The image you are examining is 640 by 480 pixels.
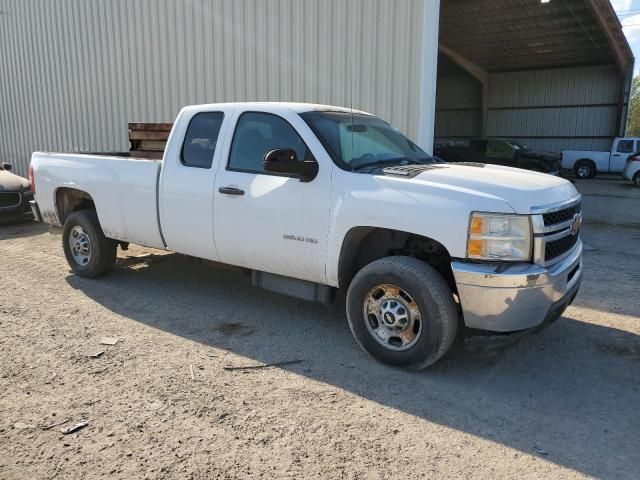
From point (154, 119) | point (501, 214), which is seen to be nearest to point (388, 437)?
point (501, 214)

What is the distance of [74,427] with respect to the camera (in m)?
3.14

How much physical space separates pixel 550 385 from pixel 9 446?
3456 millimetres

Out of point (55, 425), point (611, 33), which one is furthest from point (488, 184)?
point (611, 33)

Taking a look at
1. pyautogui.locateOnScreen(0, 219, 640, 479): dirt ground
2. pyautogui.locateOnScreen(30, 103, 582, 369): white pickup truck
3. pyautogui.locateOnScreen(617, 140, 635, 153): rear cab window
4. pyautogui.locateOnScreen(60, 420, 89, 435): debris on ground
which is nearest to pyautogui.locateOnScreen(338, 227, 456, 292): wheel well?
pyautogui.locateOnScreen(30, 103, 582, 369): white pickup truck

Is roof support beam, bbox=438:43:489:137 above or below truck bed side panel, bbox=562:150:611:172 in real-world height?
above

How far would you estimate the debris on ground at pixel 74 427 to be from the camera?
3.10 m

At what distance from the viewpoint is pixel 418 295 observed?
3.70m

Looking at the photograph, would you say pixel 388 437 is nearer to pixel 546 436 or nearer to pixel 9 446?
pixel 546 436

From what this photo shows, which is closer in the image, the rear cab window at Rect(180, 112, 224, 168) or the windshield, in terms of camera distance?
the windshield

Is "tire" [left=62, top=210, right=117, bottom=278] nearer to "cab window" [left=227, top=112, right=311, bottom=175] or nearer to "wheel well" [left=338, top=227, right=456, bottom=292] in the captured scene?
"cab window" [left=227, top=112, right=311, bottom=175]

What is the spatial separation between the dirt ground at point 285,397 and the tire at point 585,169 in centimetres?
2004

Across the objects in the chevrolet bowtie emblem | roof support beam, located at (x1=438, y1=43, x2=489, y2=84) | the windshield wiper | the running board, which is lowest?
the running board

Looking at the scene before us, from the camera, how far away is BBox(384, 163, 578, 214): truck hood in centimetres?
355

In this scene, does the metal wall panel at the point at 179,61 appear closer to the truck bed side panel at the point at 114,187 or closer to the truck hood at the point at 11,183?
the truck hood at the point at 11,183
